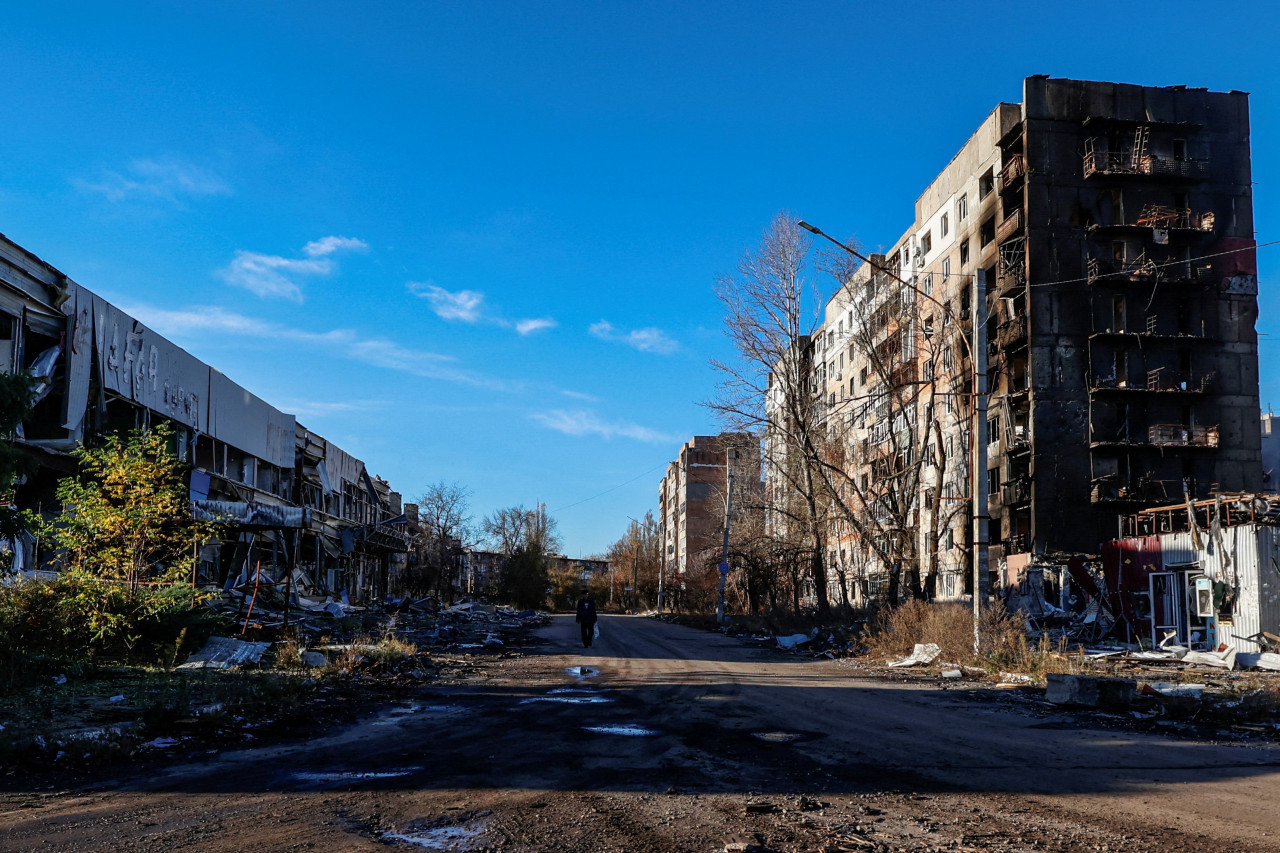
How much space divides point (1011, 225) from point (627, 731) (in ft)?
143

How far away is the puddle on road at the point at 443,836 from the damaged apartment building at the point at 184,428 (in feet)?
29.2

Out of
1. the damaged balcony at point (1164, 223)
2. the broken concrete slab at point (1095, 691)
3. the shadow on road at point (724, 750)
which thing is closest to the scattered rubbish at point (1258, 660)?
the broken concrete slab at point (1095, 691)

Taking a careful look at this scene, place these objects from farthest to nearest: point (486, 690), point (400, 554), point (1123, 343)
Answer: point (400, 554) < point (1123, 343) < point (486, 690)

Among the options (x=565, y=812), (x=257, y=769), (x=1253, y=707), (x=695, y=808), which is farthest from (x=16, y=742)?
(x=1253, y=707)

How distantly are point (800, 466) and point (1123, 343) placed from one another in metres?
19.8

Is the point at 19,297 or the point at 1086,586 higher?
the point at 19,297

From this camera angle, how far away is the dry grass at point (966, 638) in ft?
54.6

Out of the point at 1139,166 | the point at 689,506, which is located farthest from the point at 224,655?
the point at 689,506

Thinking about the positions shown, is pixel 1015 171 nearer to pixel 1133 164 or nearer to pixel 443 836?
pixel 1133 164

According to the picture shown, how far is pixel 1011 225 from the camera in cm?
4684

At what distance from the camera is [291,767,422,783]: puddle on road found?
24.1 ft

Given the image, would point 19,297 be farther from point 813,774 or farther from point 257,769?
point 813,774

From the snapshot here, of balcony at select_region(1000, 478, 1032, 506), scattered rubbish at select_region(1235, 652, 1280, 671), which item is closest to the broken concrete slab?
scattered rubbish at select_region(1235, 652, 1280, 671)

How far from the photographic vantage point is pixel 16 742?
7848 millimetres
